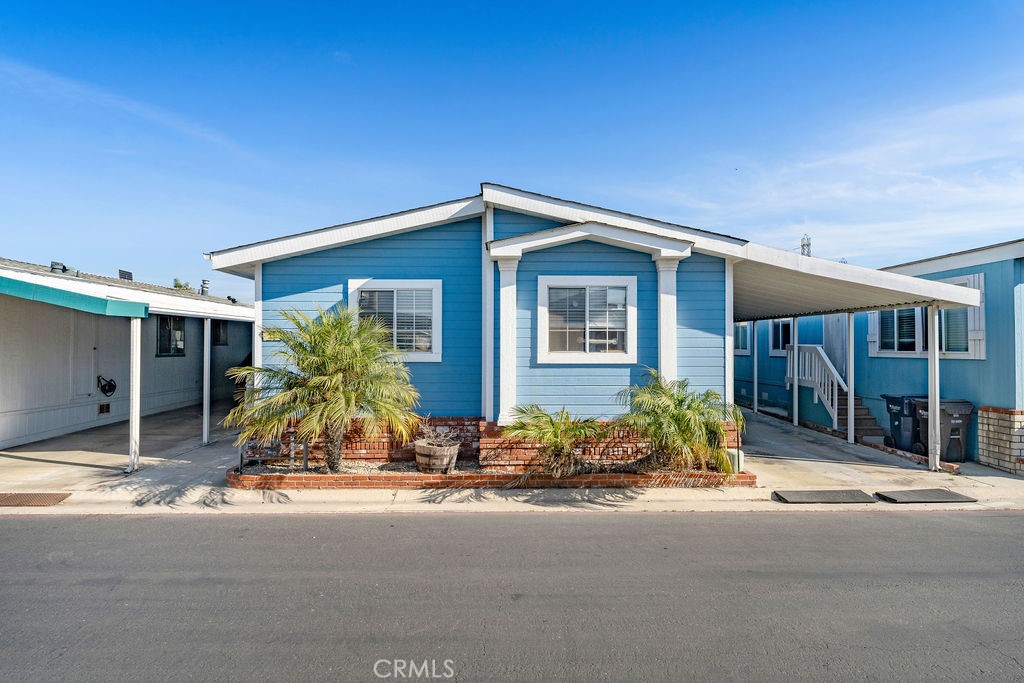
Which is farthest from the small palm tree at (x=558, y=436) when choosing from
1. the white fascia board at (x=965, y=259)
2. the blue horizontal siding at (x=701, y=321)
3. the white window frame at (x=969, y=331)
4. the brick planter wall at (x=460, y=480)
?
the white fascia board at (x=965, y=259)

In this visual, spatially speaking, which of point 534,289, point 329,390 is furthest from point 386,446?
point 534,289

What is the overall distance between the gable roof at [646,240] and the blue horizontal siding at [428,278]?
0.71 feet

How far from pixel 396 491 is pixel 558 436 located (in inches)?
91.8

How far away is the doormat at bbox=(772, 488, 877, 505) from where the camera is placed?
23.3ft

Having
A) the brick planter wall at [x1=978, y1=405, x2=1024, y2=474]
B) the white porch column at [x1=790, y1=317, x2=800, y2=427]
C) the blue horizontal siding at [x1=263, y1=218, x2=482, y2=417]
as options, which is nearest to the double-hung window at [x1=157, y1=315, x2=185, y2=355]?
the blue horizontal siding at [x1=263, y1=218, x2=482, y2=417]

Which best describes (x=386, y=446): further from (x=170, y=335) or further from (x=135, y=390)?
(x=170, y=335)

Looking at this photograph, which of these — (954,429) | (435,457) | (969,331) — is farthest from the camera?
(969,331)

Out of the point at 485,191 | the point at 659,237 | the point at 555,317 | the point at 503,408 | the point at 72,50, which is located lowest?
the point at 503,408

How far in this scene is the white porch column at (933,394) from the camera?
878cm

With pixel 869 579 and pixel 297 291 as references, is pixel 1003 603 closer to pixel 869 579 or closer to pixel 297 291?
pixel 869 579

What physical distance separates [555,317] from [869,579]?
16.6 ft

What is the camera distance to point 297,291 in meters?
8.90

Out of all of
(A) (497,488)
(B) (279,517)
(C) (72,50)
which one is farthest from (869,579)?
(C) (72,50)

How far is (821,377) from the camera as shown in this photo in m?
13.0
